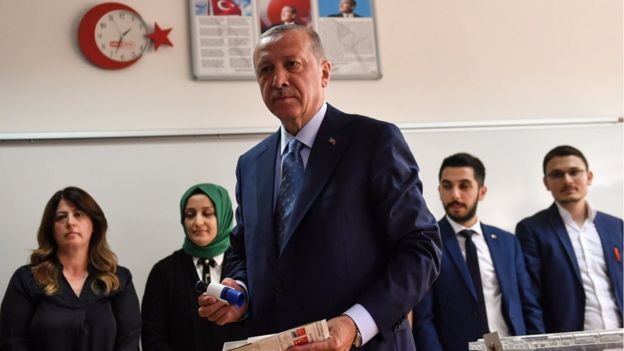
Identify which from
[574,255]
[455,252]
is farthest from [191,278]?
[574,255]

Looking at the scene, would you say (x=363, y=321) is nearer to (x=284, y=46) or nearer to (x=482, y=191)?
(x=284, y=46)

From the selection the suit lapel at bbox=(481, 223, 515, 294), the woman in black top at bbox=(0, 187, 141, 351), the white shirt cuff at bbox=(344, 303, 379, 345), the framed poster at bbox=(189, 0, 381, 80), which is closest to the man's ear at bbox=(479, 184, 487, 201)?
the suit lapel at bbox=(481, 223, 515, 294)

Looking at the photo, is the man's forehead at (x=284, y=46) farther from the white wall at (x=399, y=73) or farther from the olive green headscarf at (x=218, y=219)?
the white wall at (x=399, y=73)

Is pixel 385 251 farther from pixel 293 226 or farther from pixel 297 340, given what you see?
pixel 297 340

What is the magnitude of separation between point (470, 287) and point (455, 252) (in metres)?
0.20

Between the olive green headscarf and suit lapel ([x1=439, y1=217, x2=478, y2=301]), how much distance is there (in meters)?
1.12

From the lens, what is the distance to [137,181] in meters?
3.54

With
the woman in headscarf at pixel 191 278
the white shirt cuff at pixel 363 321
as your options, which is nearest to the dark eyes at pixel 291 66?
the white shirt cuff at pixel 363 321

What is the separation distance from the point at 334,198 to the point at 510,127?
117 inches

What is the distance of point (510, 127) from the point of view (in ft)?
13.7

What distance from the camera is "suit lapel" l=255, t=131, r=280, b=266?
1.54m

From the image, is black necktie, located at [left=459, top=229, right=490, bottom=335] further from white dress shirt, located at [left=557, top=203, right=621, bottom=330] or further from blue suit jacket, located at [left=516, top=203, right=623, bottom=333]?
white dress shirt, located at [left=557, top=203, right=621, bottom=330]

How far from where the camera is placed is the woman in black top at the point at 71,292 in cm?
287

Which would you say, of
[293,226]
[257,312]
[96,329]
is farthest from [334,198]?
[96,329]
